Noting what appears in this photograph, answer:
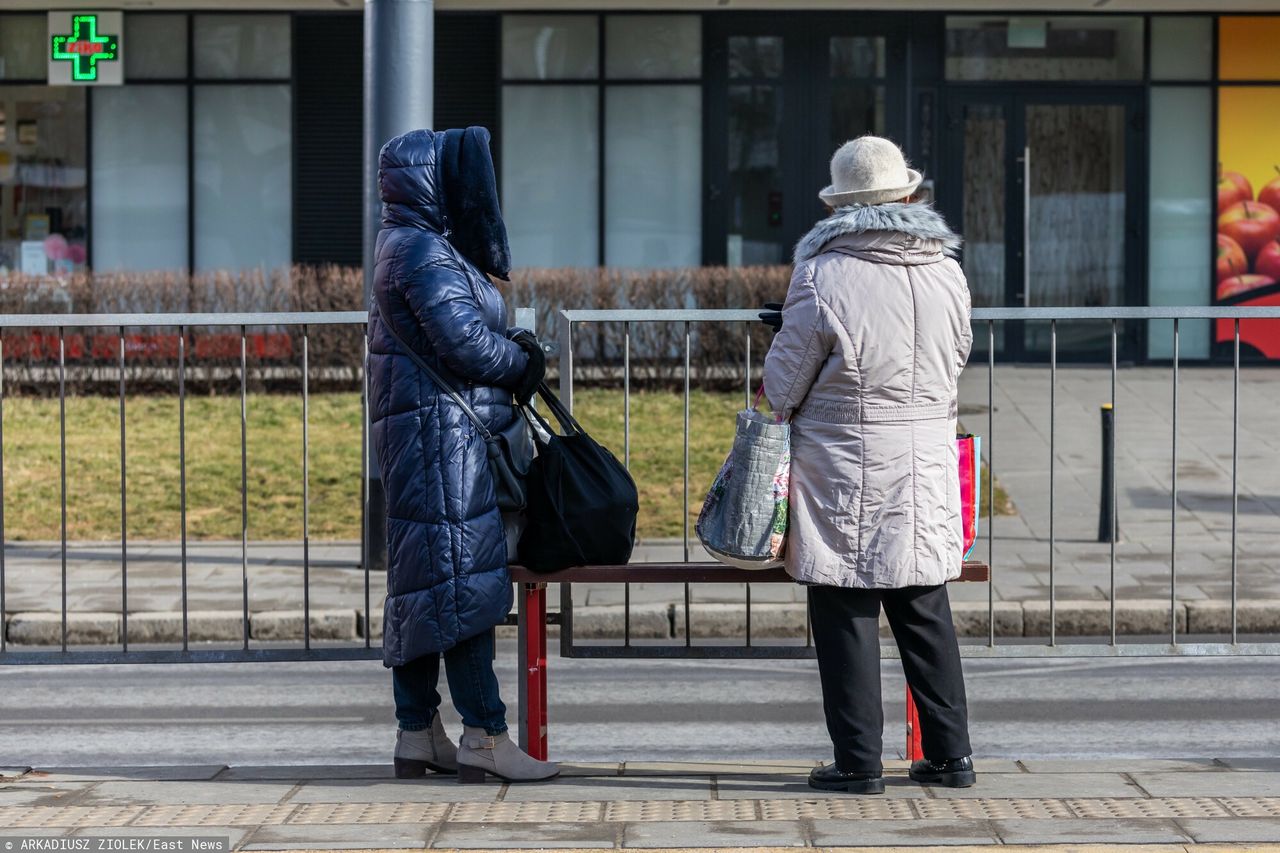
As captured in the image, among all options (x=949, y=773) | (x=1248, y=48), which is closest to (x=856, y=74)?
(x=1248, y=48)

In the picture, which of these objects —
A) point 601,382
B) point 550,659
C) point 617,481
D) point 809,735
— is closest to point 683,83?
point 601,382

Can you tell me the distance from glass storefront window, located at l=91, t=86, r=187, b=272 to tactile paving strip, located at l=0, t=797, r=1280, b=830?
50.6 feet

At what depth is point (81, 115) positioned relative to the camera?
19.6 metres

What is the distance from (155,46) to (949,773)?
53.5 ft

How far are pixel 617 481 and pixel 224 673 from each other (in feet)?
12.0

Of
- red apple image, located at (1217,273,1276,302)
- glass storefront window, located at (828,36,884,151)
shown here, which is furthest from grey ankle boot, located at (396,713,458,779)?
red apple image, located at (1217,273,1276,302)

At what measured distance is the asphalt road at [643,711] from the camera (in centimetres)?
666

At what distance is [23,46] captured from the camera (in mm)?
19406

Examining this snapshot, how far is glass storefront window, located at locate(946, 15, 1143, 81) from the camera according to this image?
754 inches

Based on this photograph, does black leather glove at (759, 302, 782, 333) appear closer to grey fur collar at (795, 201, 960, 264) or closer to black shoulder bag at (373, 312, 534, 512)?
grey fur collar at (795, 201, 960, 264)

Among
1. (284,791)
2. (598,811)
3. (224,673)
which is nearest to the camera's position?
(598,811)

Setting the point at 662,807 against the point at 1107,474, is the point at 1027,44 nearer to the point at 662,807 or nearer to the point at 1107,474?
the point at 1107,474

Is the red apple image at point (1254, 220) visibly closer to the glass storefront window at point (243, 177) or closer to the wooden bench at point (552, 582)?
the glass storefront window at point (243, 177)

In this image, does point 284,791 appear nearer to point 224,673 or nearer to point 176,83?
point 224,673
